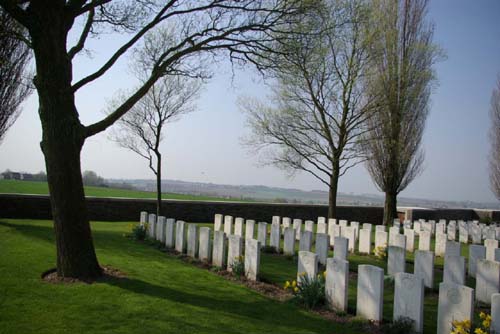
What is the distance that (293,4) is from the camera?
26.7 feet

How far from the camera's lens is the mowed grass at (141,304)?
5.03 metres

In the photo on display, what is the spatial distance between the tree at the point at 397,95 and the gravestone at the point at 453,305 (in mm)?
12940

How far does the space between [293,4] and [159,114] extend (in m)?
8.54

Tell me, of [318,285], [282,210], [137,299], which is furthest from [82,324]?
[282,210]

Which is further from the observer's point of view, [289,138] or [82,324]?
[289,138]

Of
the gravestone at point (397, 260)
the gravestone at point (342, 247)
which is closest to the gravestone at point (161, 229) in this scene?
the gravestone at point (342, 247)

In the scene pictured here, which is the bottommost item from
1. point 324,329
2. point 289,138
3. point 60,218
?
point 324,329

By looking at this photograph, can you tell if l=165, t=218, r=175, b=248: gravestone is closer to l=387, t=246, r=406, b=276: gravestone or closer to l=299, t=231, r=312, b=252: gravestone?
l=299, t=231, r=312, b=252: gravestone

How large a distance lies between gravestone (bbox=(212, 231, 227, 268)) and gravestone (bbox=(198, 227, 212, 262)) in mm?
308

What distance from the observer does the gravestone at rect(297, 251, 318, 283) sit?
266 inches

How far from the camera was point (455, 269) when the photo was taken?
7.56m

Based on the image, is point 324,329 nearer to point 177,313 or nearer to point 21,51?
point 177,313

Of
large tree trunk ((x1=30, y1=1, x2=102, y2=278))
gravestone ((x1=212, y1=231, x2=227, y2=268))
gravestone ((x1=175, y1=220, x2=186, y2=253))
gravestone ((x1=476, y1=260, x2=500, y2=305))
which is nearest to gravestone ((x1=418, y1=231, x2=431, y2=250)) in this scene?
gravestone ((x1=476, y1=260, x2=500, y2=305))

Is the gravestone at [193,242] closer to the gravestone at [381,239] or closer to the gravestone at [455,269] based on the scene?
the gravestone at [381,239]
